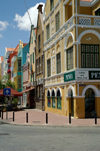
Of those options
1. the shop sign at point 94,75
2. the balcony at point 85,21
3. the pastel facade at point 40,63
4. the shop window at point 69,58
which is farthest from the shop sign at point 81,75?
the pastel facade at point 40,63

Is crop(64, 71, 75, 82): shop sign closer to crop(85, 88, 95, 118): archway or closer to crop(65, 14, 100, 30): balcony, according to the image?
crop(85, 88, 95, 118): archway

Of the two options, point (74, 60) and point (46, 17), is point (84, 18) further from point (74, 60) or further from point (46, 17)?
point (46, 17)

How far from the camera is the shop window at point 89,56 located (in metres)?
21.9

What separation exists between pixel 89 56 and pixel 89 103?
13.4 feet

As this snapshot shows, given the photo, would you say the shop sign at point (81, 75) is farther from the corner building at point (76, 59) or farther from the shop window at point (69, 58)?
the shop window at point (69, 58)

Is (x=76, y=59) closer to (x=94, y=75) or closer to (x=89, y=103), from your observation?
(x=94, y=75)

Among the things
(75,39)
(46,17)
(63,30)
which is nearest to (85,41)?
(75,39)

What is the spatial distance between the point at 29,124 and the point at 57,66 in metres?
11.3

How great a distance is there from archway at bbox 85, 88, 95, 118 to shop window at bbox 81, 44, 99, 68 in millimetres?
2211

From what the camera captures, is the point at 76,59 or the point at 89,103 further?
the point at 89,103

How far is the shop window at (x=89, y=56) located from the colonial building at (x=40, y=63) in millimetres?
13225

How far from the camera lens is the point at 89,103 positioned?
72.7 feet

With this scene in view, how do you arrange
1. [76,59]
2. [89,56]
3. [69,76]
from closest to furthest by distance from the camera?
[76,59] < [89,56] < [69,76]

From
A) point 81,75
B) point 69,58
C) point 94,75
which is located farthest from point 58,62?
point 94,75
